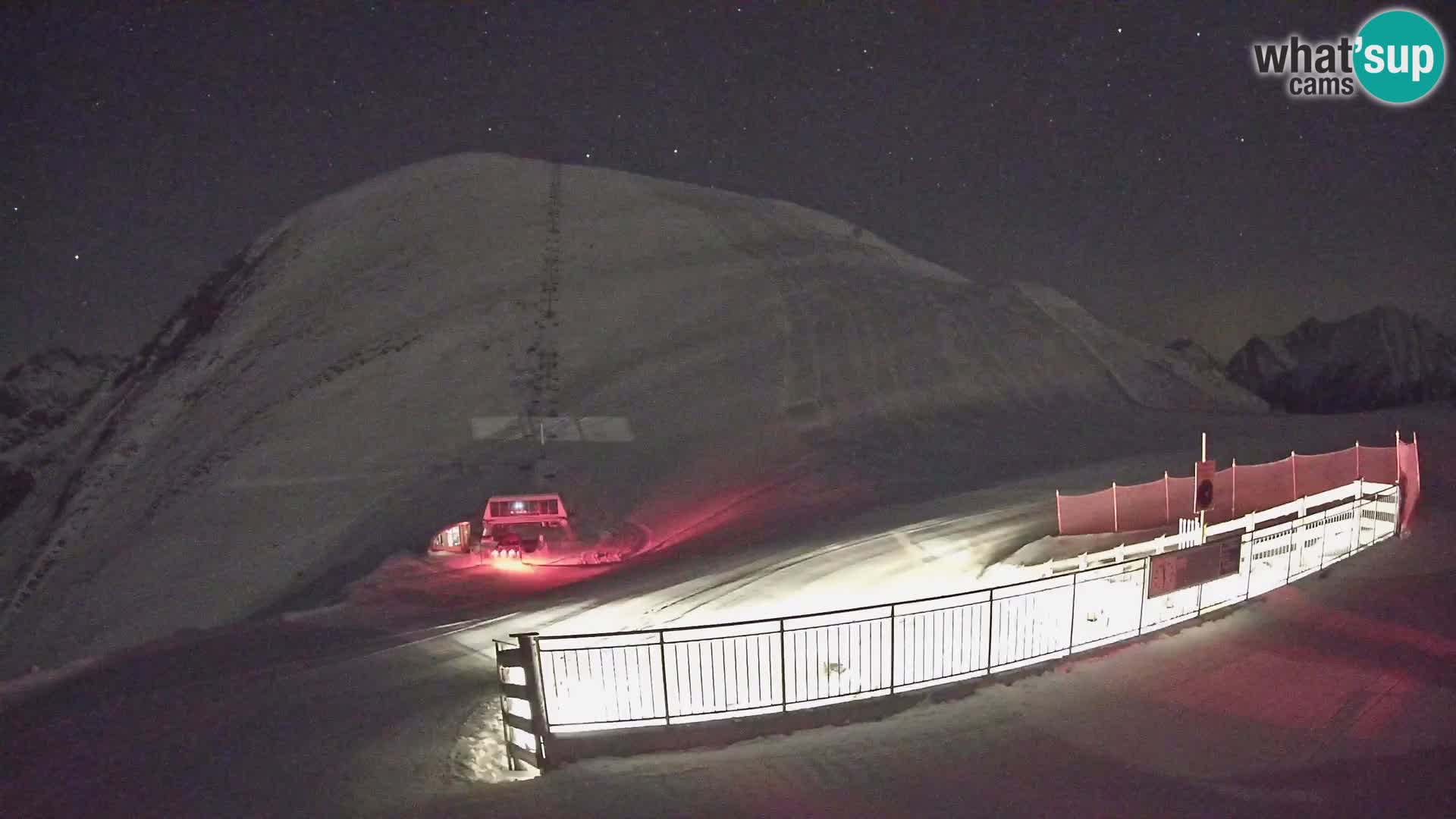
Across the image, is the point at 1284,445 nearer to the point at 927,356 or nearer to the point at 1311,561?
the point at 927,356

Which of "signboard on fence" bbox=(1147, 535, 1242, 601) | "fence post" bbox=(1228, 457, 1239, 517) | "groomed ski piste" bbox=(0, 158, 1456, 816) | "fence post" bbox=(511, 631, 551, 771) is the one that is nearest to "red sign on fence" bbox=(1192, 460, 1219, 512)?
"groomed ski piste" bbox=(0, 158, 1456, 816)

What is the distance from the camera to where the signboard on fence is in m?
A: 9.94

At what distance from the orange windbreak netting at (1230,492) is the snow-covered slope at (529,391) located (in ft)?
26.1

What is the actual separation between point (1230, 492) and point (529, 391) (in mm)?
25851

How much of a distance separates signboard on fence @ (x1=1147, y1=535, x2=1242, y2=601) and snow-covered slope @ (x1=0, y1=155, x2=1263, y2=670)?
39.4 ft

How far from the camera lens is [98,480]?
35969mm

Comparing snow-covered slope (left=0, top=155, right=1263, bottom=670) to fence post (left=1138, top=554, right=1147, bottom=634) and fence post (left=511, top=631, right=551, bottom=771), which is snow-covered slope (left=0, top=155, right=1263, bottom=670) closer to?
fence post (left=1138, top=554, right=1147, bottom=634)

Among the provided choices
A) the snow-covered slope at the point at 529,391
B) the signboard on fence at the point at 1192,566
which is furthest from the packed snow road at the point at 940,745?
the snow-covered slope at the point at 529,391

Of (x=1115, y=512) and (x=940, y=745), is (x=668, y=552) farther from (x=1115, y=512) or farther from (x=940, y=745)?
(x=940, y=745)

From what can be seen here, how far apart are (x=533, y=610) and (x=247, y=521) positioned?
1887 cm

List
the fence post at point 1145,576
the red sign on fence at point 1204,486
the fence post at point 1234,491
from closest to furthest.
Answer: the fence post at point 1145,576
the red sign on fence at point 1204,486
the fence post at point 1234,491

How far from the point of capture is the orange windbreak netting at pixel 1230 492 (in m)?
16.5

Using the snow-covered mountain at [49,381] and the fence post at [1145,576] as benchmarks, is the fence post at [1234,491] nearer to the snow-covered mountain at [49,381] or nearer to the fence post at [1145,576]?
the fence post at [1145,576]

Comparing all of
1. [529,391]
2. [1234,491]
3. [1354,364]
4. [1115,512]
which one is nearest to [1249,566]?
[1115,512]
